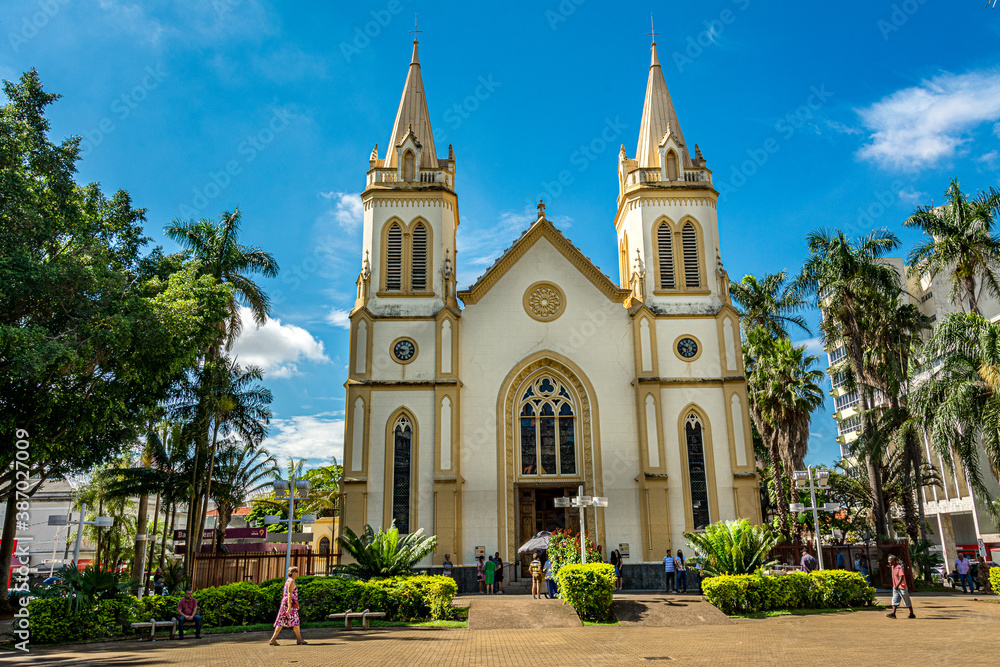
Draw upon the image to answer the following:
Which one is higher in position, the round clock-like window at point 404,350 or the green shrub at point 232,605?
the round clock-like window at point 404,350

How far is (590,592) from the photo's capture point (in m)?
19.2

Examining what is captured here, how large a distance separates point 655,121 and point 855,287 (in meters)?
11.6

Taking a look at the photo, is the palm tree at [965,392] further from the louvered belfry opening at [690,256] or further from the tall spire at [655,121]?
the tall spire at [655,121]

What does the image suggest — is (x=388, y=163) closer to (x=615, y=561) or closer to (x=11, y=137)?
(x=11, y=137)

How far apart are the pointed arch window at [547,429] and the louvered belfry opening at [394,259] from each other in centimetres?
719

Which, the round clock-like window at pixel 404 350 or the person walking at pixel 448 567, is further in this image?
the round clock-like window at pixel 404 350

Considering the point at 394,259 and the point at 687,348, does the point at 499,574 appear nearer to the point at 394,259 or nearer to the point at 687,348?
the point at 687,348

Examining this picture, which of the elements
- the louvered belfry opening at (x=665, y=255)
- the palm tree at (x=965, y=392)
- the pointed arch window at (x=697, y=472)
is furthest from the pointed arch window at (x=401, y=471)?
the palm tree at (x=965, y=392)

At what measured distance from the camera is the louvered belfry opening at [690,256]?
3145 centimetres

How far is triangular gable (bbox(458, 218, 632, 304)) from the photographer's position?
3066 centimetres

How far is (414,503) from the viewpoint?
27.8 metres

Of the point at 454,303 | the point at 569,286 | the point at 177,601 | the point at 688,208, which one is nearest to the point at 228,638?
the point at 177,601

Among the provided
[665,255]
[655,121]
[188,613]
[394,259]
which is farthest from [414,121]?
[188,613]

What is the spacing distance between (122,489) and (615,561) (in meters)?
21.8
